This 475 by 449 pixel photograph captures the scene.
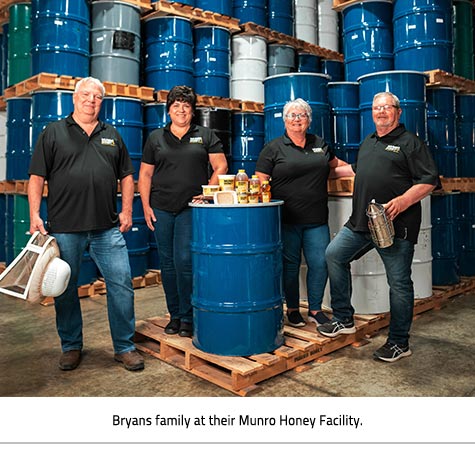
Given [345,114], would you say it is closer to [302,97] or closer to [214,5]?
[302,97]

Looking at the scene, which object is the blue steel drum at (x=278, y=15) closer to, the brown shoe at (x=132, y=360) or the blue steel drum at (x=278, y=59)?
the blue steel drum at (x=278, y=59)

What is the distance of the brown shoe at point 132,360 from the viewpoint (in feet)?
10.7

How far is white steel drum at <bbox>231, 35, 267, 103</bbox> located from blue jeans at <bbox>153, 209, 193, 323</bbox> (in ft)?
13.6

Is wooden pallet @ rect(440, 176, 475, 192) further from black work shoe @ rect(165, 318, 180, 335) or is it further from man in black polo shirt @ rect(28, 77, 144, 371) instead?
man in black polo shirt @ rect(28, 77, 144, 371)

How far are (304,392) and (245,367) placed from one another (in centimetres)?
38

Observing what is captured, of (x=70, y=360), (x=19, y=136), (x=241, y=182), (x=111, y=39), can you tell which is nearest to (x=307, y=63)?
(x=111, y=39)

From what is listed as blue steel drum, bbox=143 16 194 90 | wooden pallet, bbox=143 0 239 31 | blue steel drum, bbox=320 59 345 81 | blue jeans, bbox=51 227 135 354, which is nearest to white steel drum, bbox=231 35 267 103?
wooden pallet, bbox=143 0 239 31

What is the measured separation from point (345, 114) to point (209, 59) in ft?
7.49

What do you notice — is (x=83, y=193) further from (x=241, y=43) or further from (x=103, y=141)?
(x=241, y=43)

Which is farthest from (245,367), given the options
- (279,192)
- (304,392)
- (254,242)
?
(279,192)

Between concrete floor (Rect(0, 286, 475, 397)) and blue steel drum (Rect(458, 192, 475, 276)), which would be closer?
concrete floor (Rect(0, 286, 475, 397))

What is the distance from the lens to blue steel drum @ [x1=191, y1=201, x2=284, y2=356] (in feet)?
10.1

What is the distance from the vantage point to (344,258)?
11.3 ft

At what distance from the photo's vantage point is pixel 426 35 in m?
5.47
